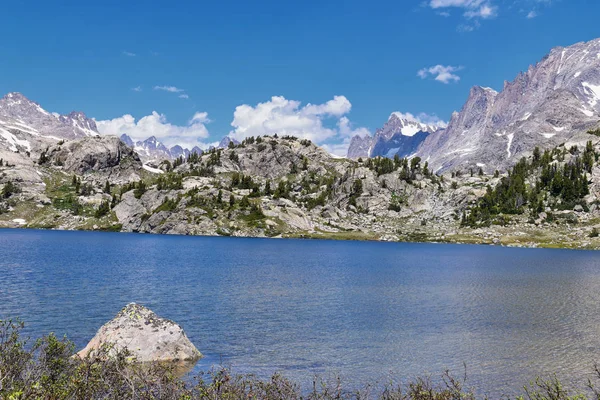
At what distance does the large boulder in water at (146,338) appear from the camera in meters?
32.8

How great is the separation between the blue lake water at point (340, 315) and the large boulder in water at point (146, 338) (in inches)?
87.9

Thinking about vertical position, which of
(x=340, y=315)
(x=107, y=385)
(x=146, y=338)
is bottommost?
(x=340, y=315)

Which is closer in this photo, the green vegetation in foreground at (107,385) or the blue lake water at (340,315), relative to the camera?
the green vegetation in foreground at (107,385)

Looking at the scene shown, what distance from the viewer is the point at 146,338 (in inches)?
1329

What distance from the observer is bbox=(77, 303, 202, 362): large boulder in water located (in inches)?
1291

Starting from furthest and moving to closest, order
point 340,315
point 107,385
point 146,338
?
point 340,315, point 146,338, point 107,385

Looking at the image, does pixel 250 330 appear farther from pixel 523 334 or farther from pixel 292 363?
pixel 523 334

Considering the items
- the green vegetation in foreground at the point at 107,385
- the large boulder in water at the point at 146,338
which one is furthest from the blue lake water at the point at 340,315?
the green vegetation in foreground at the point at 107,385

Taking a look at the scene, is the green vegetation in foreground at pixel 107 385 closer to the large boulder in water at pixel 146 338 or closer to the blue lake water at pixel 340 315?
the large boulder in water at pixel 146 338

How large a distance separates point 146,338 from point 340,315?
24.2 meters

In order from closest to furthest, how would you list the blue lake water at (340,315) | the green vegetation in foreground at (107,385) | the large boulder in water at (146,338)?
the green vegetation in foreground at (107,385) < the large boulder in water at (146,338) < the blue lake water at (340,315)

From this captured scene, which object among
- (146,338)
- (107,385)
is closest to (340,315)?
(146,338)

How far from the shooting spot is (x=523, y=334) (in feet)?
149

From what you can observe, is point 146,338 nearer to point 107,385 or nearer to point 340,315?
point 107,385
